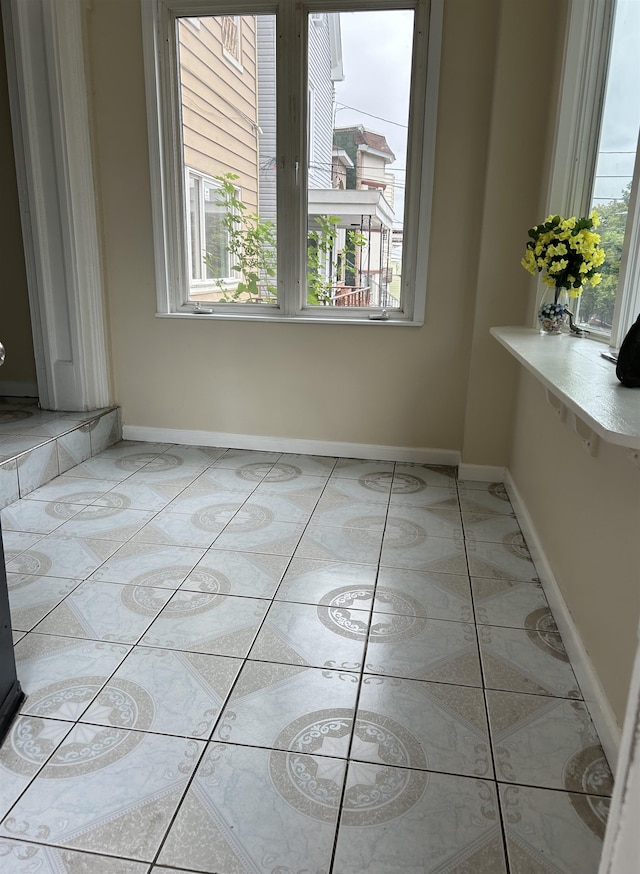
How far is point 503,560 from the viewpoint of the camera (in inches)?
94.6

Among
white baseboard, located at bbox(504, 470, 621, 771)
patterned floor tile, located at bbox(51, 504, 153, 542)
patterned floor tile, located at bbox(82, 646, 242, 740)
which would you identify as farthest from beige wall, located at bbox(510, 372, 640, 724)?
patterned floor tile, located at bbox(51, 504, 153, 542)

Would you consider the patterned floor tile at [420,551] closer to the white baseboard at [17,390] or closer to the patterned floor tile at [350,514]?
the patterned floor tile at [350,514]

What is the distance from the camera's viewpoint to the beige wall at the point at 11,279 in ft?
12.1

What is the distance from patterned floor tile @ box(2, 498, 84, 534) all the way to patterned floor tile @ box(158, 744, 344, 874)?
1481 millimetres

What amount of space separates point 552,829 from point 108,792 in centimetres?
91

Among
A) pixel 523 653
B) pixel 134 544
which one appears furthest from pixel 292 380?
pixel 523 653

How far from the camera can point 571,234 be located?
2199mm

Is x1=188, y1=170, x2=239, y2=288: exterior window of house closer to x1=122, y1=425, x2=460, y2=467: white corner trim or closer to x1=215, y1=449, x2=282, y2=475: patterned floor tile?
x1=122, y1=425, x2=460, y2=467: white corner trim

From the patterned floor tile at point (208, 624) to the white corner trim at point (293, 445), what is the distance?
5.26ft

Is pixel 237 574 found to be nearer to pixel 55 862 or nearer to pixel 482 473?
pixel 55 862

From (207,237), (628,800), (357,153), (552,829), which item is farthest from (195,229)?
(628,800)

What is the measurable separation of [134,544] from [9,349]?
2142 millimetres

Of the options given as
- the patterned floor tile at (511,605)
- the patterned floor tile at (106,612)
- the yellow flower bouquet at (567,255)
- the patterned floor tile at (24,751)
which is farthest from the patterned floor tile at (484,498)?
the patterned floor tile at (24,751)

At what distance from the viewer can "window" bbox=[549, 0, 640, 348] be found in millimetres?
1878
